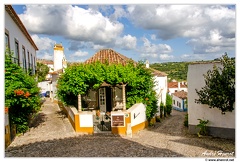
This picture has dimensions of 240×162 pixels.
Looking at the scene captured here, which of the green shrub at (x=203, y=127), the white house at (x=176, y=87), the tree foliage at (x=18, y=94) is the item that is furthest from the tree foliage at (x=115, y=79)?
the white house at (x=176, y=87)

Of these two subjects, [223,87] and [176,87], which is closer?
[223,87]

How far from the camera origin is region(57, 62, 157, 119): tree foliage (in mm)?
12031

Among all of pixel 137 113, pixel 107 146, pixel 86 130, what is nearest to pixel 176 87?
pixel 137 113

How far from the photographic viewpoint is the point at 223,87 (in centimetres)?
920

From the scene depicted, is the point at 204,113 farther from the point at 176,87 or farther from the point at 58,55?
the point at 176,87

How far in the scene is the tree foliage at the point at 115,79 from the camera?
12031mm

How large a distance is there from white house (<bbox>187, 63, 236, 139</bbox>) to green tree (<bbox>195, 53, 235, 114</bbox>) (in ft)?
1.14

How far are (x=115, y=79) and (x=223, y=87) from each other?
5.62m

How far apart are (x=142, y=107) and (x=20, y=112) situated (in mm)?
6837

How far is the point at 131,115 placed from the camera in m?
11.0

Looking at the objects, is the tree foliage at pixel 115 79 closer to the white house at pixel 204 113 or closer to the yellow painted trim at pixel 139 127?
the yellow painted trim at pixel 139 127

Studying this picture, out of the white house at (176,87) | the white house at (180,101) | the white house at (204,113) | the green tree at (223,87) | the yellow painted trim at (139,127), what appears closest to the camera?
the green tree at (223,87)

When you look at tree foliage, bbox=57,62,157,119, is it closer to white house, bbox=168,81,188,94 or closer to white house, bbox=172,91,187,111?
white house, bbox=172,91,187,111

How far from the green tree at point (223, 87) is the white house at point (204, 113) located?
346 mm
